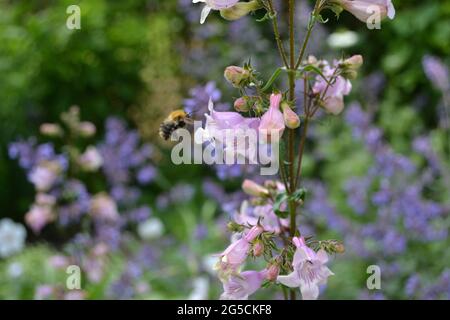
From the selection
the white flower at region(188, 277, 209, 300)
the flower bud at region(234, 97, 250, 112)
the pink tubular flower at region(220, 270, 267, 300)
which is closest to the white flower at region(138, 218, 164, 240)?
the white flower at region(188, 277, 209, 300)

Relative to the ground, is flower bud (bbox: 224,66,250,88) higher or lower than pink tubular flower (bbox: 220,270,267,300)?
higher

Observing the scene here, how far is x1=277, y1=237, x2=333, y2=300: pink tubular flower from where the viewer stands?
5.25ft

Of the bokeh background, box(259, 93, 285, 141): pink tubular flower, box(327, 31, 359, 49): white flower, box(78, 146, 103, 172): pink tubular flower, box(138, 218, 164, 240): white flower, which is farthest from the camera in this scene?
box(327, 31, 359, 49): white flower

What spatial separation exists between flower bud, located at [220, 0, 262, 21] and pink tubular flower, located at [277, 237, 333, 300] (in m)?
0.59

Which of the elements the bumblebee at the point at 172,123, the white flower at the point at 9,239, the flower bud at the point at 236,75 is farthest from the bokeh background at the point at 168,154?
the flower bud at the point at 236,75

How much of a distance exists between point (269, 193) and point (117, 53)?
4328 millimetres

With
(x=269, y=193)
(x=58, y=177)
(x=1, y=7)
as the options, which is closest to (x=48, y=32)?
(x=1, y=7)

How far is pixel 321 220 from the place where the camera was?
420cm

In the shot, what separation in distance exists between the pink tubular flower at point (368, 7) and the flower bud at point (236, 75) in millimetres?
313

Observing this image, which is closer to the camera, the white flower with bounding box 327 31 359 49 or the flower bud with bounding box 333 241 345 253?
the flower bud with bounding box 333 241 345 253

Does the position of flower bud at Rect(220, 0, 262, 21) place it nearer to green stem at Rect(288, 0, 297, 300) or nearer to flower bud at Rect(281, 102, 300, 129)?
green stem at Rect(288, 0, 297, 300)

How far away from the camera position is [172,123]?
2393mm

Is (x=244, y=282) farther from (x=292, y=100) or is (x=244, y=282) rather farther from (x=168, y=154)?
(x=168, y=154)

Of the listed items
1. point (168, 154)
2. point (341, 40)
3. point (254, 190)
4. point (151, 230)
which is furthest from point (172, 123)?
point (168, 154)
